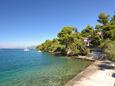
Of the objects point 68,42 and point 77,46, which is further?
point 68,42

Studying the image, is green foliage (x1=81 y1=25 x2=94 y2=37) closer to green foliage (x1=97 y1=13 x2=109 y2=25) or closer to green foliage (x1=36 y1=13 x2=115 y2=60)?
green foliage (x1=36 y1=13 x2=115 y2=60)

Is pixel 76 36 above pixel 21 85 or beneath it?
above

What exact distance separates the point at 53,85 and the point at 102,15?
4858 cm

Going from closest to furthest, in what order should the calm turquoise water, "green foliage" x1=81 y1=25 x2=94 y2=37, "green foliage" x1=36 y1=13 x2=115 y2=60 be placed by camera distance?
the calm turquoise water < "green foliage" x1=36 y1=13 x2=115 y2=60 < "green foliage" x1=81 y1=25 x2=94 y2=37

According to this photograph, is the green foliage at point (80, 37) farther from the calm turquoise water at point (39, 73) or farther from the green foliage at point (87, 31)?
the calm turquoise water at point (39, 73)

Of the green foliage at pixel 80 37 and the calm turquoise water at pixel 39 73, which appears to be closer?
the calm turquoise water at pixel 39 73

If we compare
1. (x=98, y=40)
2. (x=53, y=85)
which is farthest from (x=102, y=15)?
(x=53, y=85)

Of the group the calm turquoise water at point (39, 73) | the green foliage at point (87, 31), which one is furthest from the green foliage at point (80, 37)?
the calm turquoise water at point (39, 73)

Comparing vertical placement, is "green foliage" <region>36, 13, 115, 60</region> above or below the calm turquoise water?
above

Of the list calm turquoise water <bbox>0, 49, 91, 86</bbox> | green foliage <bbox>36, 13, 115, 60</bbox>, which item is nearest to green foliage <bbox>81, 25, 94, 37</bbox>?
green foliage <bbox>36, 13, 115, 60</bbox>

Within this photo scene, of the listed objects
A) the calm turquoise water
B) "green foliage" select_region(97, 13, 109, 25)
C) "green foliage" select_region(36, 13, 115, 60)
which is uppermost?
"green foliage" select_region(97, 13, 109, 25)

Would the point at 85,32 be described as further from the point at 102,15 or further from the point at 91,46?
the point at 102,15

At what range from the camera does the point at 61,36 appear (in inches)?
3440

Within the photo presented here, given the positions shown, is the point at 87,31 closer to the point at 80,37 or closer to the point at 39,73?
the point at 80,37
